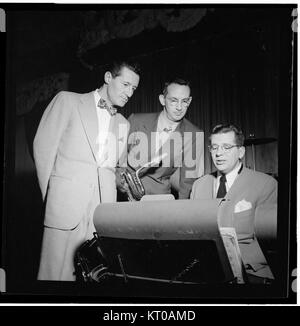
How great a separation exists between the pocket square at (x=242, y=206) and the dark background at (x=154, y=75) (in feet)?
0.83

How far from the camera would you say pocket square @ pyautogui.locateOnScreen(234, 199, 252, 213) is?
471cm

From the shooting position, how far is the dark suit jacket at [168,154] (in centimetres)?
484

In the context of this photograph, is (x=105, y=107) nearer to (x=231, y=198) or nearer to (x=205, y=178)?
(x=205, y=178)

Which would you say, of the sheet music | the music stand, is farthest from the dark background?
the music stand

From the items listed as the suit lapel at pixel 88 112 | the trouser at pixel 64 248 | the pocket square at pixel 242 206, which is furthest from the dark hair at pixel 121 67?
the pocket square at pixel 242 206

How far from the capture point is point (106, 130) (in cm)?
496

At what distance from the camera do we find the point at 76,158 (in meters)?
4.94

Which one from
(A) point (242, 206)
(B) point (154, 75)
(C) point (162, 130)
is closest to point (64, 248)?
(C) point (162, 130)

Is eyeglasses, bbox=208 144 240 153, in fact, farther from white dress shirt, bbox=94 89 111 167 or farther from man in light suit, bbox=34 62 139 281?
white dress shirt, bbox=94 89 111 167

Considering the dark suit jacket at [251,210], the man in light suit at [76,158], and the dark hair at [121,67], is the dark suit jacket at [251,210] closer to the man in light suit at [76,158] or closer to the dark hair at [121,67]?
the man in light suit at [76,158]

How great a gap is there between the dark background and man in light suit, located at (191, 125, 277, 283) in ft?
0.24

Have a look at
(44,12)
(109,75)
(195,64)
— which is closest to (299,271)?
(195,64)

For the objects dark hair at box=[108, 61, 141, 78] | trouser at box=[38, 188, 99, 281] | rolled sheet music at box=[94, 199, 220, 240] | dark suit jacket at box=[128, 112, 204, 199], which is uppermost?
dark hair at box=[108, 61, 141, 78]
